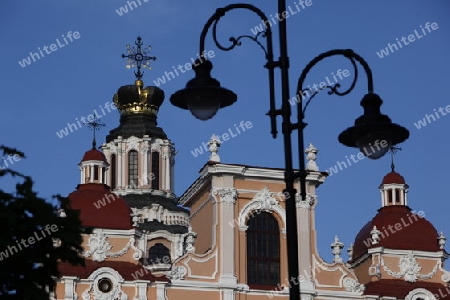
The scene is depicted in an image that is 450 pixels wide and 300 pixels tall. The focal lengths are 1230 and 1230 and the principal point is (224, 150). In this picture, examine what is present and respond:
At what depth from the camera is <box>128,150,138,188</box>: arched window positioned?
66062mm

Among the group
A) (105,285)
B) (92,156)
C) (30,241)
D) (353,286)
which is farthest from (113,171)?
(30,241)

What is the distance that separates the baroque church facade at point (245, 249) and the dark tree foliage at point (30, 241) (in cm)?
2236

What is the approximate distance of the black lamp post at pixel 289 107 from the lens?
58.4 feet

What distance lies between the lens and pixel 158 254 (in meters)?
64.2

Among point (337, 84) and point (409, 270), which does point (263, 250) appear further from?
point (337, 84)

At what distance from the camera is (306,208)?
158 ft

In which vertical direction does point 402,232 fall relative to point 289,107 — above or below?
above

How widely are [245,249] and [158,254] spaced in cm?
1781

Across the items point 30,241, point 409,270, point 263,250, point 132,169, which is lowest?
point 30,241

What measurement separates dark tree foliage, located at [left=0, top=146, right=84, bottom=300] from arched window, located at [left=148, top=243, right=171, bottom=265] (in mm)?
41066

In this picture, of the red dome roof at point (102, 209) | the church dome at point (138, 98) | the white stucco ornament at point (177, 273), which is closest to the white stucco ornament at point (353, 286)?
the white stucco ornament at point (177, 273)

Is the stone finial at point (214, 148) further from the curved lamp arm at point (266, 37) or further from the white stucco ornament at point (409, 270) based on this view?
the curved lamp arm at point (266, 37)

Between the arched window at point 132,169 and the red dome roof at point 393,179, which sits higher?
the arched window at point 132,169

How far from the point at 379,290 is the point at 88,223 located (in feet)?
38.5
